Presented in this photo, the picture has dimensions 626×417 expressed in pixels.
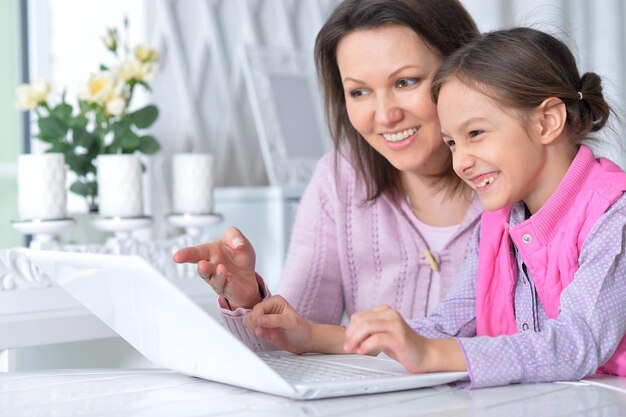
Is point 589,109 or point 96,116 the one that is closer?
point 589,109

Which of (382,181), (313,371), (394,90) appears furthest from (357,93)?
(313,371)

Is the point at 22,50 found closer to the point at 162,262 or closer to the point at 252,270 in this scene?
the point at 162,262

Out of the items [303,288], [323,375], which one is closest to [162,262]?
A: [303,288]

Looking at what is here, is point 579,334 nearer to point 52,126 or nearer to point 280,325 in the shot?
point 280,325

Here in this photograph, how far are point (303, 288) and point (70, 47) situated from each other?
1.05 m

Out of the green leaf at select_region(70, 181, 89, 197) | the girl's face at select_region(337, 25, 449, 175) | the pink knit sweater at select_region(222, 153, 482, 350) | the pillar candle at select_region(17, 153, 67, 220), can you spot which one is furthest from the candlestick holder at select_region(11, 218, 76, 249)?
the girl's face at select_region(337, 25, 449, 175)

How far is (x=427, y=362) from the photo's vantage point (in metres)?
0.92

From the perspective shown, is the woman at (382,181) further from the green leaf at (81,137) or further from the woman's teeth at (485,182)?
the green leaf at (81,137)

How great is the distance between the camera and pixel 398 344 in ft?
2.97

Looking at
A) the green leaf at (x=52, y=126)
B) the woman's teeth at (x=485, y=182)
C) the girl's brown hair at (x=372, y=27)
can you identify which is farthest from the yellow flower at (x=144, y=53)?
the woman's teeth at (x=485, y=182)

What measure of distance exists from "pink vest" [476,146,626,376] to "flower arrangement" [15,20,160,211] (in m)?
1.03

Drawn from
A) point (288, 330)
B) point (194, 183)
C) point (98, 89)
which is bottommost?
point (288, 330)

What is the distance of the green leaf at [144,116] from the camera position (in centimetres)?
207

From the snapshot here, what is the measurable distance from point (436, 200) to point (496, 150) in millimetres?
430
